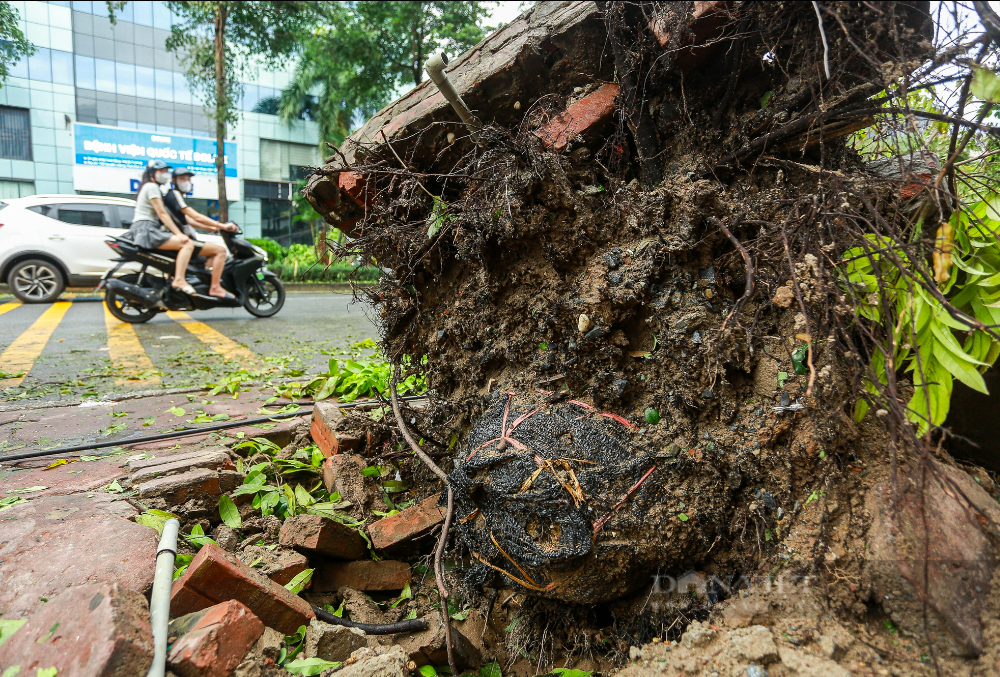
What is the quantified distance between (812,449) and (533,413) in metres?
0.78

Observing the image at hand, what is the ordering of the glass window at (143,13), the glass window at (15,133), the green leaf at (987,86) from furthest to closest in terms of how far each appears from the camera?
1. the glass window at (143,13)
2. the glass window at (15,133)
3. the green leaf at (987,86)

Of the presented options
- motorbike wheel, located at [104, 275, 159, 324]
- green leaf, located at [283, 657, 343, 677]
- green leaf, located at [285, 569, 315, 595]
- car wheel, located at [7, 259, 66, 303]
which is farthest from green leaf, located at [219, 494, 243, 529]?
car wheel, located at [7, 259, 66, 303]

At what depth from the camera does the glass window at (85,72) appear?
73.7 feet

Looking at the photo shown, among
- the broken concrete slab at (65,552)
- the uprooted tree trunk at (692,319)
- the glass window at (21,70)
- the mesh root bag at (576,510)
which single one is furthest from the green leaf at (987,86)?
the glass window at (21,70)

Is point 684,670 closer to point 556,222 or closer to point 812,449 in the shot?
point 812,449

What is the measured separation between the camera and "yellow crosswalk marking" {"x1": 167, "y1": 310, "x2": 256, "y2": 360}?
540cm

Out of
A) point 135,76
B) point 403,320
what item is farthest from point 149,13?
point 403,320

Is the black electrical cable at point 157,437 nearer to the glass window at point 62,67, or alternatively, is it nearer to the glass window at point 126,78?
the glass window at point 126,78

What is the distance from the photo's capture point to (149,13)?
78.2 feet

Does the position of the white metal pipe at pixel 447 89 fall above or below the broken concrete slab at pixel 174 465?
above

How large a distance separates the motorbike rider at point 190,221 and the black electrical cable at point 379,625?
663cm

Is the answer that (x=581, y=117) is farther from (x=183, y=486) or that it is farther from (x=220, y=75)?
(x=220, y=75)

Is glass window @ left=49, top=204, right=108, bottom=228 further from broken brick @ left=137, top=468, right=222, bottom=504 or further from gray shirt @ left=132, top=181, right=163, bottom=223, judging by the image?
broken brick @ left=137, top=468, right=222, bottom=504

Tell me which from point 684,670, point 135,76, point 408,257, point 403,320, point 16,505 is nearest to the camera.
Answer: point 684,670
